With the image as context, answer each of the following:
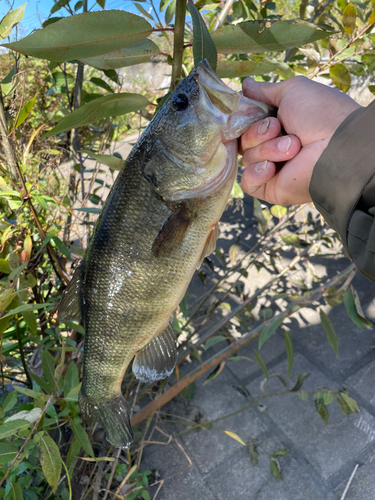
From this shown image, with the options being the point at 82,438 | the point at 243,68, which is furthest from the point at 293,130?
the point at 82,438

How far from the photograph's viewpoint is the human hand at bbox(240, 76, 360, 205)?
130cm

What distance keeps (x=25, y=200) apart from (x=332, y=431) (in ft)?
7.49

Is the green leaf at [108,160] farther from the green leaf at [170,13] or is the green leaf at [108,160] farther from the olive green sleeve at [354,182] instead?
the green leaf at [170,13]

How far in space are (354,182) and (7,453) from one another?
56.5 inches

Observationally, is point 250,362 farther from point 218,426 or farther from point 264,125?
point 264,125

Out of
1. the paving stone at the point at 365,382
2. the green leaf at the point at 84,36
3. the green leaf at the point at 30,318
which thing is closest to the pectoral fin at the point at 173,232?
the green leaf at the point at 84,36

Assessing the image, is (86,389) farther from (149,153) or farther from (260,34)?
(260,34)

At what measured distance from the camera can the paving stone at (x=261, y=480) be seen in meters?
2.14

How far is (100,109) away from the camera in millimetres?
1225

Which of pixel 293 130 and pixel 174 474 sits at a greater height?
pixel 293 130

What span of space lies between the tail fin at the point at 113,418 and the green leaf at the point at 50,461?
275mm

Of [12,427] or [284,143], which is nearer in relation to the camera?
[12,427]

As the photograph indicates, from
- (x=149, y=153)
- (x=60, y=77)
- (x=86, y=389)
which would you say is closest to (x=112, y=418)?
(x=86, y=389)

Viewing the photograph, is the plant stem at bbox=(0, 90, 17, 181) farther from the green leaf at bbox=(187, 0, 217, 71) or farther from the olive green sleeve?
the olive green sleeve
